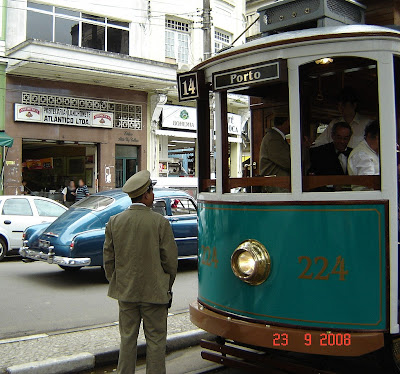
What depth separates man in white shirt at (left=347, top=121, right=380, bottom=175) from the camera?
12.8 ft

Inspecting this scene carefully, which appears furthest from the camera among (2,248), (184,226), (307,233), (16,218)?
(16,218)

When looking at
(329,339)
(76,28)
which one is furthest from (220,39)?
(329,339)

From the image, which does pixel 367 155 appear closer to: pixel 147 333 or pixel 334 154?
pixel 334 154

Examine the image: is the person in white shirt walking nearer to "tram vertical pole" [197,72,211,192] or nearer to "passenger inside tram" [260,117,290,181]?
"passenger inside tram" [260,117,290,181]

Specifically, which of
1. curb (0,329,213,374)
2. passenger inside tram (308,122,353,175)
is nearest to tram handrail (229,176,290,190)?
passenger inside tram (308,122,353,175)

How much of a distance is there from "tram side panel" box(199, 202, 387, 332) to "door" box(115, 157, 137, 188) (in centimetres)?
1674

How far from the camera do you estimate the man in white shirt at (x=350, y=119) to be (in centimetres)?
423

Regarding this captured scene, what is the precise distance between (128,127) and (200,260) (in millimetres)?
16277

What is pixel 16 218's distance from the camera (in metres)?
11.5

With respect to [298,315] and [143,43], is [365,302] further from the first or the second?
[143,43]

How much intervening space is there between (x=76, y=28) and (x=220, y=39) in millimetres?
7349

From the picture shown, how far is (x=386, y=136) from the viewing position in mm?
3684

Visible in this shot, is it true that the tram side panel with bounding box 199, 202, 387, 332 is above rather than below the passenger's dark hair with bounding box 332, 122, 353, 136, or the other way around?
below

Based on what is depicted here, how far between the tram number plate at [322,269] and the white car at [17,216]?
29.7 ft
